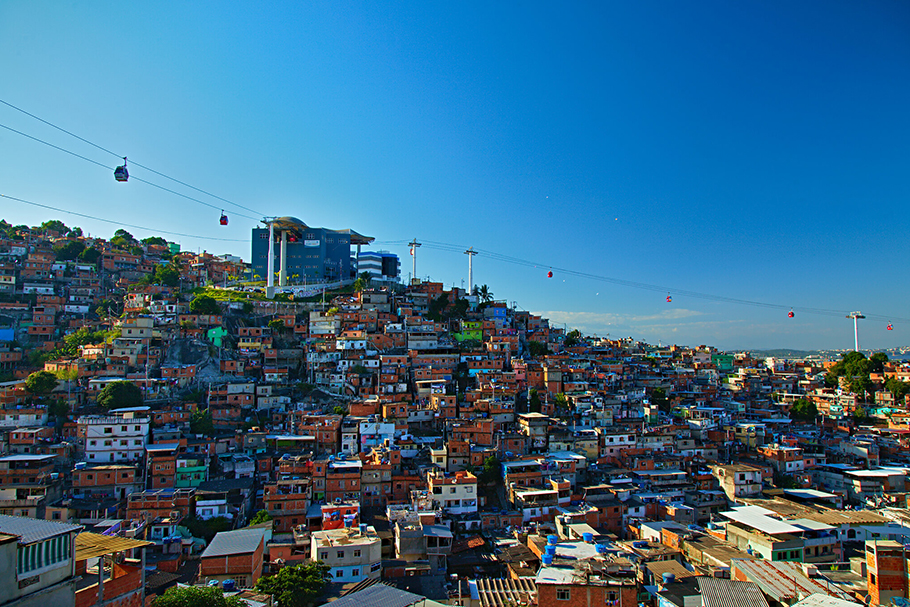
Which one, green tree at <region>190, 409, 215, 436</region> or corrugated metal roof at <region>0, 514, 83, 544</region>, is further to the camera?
green tree at <region>190, 409, 215, 436</region>

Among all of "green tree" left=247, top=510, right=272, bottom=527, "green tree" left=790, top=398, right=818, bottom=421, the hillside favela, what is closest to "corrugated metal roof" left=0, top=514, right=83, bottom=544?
the hillside favela

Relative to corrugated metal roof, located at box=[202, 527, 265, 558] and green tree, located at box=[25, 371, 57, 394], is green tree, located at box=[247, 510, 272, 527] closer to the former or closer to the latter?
corrugated metal roof, located at box=[202, 527, 265, 558]

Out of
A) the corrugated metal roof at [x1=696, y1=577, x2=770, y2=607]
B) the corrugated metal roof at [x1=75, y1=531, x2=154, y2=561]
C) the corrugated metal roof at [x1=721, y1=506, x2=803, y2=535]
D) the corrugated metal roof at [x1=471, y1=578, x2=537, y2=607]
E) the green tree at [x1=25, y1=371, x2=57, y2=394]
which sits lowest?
the corrugated metal roof at [x1=471, y1=578, x2=537, y2=607]

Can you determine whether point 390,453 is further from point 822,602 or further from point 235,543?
point 822,602

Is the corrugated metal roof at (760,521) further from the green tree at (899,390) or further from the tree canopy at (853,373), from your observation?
the tree canopy at (853,373)

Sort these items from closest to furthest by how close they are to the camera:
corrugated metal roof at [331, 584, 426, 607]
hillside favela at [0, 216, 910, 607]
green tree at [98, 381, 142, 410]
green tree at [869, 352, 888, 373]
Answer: corrugated metal roof at [331, 584, 426, 607] → hillside favela at [0, 216, 910, 607] → green tree at [98, 381, 142, 410] → green tree at [869, 352, 888, 373]

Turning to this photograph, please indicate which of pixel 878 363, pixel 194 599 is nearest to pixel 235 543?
pixel 194 599

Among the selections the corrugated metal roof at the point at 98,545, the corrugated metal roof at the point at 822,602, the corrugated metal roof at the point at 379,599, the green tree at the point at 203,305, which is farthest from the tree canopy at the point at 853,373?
the corrugated metal roof at the point at 98,545

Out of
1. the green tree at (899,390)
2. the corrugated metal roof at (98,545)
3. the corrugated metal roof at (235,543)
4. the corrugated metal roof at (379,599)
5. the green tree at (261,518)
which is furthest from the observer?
the green tree at (899,390)
